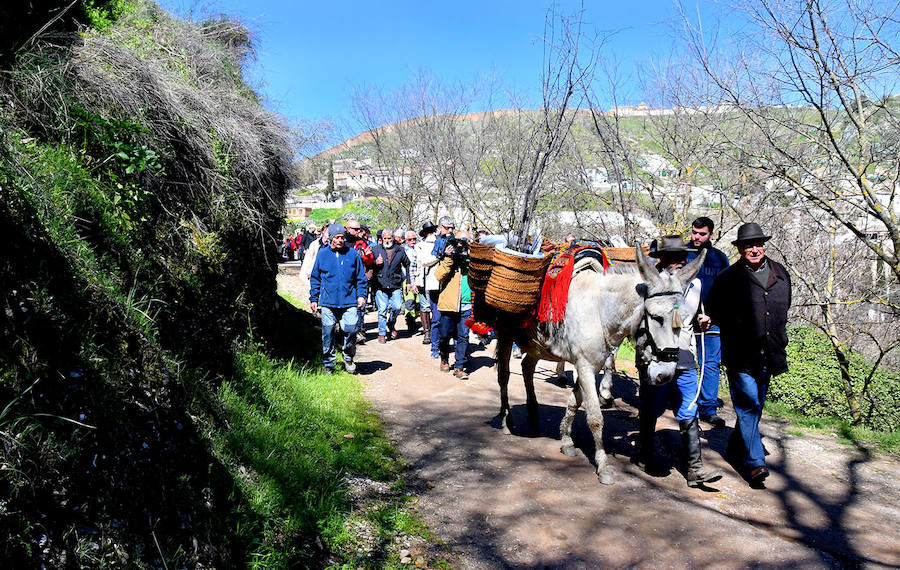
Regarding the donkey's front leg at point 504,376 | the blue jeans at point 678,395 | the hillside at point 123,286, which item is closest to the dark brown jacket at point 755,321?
the blue jeans at point 678,395

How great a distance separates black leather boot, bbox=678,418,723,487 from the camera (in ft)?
16.4

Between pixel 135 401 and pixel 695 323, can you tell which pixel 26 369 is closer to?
pixel 135 401

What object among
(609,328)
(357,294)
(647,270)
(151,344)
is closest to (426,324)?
(357,294)

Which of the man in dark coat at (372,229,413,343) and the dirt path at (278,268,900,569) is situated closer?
the dirt path at (278,268,900,569)

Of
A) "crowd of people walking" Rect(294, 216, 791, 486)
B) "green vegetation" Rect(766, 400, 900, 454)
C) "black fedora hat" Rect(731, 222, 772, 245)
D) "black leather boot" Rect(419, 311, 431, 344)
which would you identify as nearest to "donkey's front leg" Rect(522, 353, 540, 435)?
"crowd of people walking" Rect(294, 216, 791, 486)

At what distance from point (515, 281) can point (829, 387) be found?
6.20 metres

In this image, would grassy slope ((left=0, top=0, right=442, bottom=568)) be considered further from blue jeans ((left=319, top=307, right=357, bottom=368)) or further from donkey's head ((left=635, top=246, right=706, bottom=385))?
donkey's head ((left=635, top=246, right=706, bottom=385))

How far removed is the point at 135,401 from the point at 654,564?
3.54m

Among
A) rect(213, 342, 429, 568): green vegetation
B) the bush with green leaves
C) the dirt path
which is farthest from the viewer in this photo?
the bush with green leaves

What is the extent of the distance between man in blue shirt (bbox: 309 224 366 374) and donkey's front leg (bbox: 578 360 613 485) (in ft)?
13.7

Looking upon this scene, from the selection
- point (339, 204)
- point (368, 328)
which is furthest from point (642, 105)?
point (339, 204)

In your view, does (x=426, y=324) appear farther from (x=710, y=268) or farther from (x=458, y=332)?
(x=710, y=268)

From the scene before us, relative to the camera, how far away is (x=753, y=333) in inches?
203

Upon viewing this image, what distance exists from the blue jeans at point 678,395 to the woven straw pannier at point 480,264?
1.93 m
